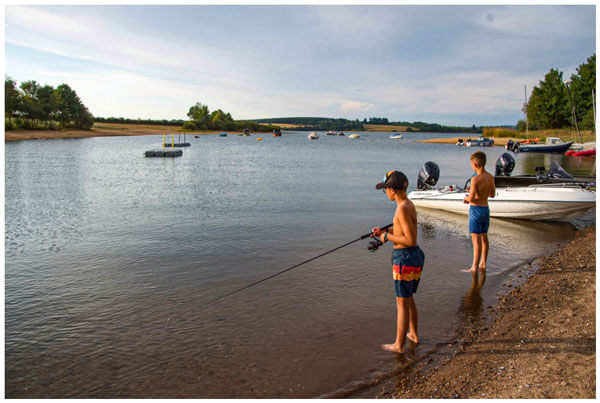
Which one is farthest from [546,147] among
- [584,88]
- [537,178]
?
[537,178]

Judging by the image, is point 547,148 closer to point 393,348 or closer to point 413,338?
point 413,338

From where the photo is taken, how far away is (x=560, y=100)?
82688mm

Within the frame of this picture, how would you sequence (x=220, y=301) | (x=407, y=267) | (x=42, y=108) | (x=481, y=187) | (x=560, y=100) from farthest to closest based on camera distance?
(x=42, y=108) < (x=560, y=100) < (x=481, y=187) < (x=220, y=301) < (x=407, y=267)

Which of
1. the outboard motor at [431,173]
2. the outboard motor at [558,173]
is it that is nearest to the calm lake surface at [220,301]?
the outboard motor at [431,173]

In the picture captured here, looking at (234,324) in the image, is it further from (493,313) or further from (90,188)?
(90,188)

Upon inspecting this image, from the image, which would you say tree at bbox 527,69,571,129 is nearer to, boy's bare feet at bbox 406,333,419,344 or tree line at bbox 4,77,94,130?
boy's bare feet at bbox 406,333,419,344

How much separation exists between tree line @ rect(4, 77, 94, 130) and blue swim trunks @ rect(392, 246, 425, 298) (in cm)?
9909

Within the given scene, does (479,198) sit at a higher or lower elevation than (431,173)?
lower

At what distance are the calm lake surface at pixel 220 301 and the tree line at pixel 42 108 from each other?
3551 inches

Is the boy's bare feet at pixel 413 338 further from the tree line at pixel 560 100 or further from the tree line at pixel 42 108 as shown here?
the tree line at pixel 42 108

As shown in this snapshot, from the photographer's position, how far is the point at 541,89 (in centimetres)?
9025

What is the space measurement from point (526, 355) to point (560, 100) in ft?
313

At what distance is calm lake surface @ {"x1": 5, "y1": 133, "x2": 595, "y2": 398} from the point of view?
5152 mm

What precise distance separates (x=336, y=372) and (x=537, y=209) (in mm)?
11268
